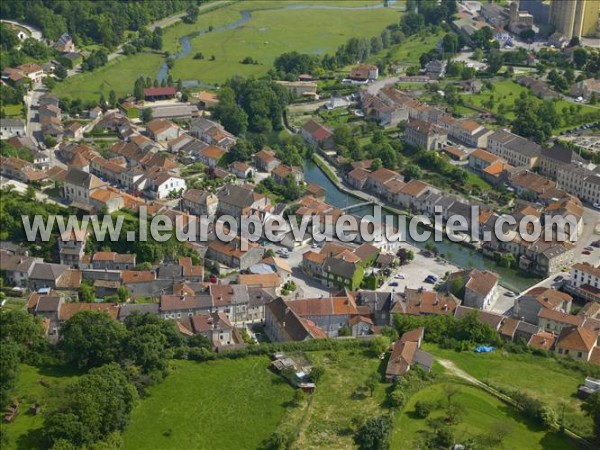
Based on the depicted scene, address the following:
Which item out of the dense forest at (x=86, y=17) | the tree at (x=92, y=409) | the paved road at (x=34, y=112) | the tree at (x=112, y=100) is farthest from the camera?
the dense forest at (x=86, y=17)

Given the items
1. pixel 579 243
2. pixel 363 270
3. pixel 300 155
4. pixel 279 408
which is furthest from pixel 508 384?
pixel 300 155

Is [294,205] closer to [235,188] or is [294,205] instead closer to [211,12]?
[235,188]

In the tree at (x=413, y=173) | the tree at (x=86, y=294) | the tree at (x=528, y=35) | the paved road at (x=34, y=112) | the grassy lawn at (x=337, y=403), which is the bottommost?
the tree at (x=413, y=173)

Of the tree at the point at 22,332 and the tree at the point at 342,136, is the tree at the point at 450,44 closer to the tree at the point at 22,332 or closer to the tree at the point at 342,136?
the tree at the point at 342,136

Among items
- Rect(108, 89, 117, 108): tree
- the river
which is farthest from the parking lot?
Rect(108, 89, 117, 108): tree

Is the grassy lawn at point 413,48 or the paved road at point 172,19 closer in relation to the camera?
the grassy lawn at point 413,48

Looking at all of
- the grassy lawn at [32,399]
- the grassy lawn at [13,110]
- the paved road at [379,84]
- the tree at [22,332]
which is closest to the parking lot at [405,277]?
the tree at [22,332]

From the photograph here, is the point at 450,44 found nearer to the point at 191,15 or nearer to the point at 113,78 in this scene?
the point at 113,78
